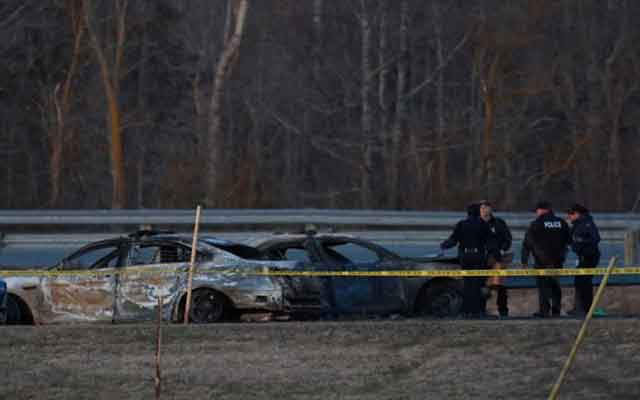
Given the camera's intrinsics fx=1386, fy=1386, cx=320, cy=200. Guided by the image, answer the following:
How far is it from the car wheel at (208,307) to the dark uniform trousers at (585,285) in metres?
4.55

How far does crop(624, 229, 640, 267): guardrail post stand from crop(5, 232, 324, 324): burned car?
661 cm

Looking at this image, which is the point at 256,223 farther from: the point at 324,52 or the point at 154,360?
the point at 324,52

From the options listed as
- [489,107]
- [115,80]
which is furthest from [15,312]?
[489,107]

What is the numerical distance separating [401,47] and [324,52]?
560 centimetres

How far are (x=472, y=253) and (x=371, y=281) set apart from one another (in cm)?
141

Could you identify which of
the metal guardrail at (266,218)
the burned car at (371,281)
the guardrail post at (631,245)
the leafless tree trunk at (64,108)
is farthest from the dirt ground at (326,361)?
the leafless tree trunk at (64,108)

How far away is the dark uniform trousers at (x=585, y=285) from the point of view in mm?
17578

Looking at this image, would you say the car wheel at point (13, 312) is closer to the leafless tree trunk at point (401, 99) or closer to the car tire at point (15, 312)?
the car tire at point (15, 312)

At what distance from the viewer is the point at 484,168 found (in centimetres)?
3550

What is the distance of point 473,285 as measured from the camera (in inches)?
679

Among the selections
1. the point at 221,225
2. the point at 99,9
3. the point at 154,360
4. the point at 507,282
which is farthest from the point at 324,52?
the point at 154,360

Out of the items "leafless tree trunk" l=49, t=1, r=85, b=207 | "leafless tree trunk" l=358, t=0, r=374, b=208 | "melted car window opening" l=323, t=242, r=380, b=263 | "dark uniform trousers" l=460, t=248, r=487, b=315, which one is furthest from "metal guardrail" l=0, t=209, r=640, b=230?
"leafless tree trunk" l=49, t=1, r=85, b=207

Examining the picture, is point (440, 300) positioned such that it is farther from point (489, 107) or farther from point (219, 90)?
point (489, 107)

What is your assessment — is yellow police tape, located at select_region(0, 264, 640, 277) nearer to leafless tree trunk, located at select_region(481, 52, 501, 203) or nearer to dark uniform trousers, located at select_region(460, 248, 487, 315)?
dark uniform trousers, located at select_region(460, 248, 487, 315)
